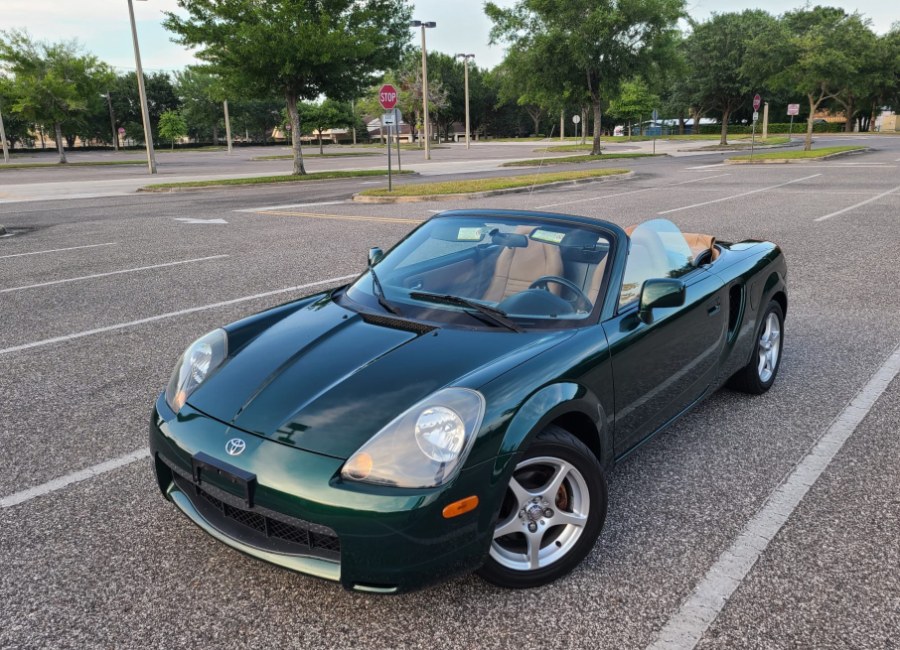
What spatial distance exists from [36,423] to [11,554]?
1538 mm

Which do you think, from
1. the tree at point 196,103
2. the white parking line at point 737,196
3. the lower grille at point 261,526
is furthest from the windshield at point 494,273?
the tree at point 196,103

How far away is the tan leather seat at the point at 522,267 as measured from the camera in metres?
3.38

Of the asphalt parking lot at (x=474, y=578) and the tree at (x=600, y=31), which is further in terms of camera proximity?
the tree at (x=600, y=31)

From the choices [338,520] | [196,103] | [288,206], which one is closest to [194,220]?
[288,206]

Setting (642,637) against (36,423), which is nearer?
(642,637)

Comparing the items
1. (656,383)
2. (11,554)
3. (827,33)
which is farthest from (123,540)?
(827,33)

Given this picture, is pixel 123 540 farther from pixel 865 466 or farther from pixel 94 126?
pixel 94 126

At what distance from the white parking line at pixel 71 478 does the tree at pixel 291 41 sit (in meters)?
21.1

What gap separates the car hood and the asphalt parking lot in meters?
0.65

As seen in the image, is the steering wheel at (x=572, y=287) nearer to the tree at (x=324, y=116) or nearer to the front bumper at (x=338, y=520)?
the front bumper at (x=338, y=520)

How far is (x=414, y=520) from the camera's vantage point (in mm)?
2223

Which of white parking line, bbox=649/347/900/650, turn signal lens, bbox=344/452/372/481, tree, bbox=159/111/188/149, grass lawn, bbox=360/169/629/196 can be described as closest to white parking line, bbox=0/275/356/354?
turn signal lens, bbox=344/452/372/481

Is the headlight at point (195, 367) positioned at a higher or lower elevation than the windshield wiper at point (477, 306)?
lower

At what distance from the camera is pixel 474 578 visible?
8.89 ft
